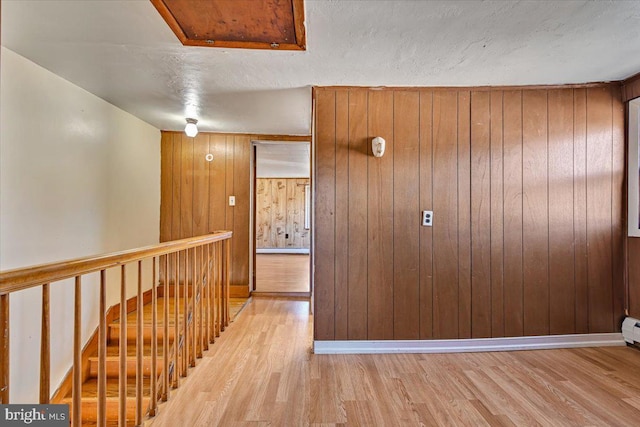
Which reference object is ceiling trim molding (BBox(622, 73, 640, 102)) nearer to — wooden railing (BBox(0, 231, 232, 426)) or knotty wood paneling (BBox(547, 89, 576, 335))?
knotty wood paneling (BBox(547, 89, 576, 335))

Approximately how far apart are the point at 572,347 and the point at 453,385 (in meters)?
1.29

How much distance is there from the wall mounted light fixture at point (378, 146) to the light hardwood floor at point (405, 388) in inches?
61.7

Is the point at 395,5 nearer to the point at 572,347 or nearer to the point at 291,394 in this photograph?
the point at 291,394

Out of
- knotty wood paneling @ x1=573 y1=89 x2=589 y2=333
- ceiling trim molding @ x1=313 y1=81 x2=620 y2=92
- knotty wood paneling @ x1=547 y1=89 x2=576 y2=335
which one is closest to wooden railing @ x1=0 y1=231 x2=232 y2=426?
ceiling trim molding @ x1=313 y1=81 x2=620 y2=92

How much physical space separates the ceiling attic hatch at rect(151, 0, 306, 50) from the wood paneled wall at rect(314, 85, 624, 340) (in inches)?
29.1

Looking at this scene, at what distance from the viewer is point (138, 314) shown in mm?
1670

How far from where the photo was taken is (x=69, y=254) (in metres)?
2.46

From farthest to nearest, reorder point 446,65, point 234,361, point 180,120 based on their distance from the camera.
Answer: point 180,120 < point 234,361 < point 446,65

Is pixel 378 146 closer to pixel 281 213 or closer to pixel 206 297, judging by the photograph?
pixel 206 297

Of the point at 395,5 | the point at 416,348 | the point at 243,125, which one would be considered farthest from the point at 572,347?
the point at 243,125

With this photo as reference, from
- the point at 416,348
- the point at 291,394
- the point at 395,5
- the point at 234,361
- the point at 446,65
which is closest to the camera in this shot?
the point at 395,5

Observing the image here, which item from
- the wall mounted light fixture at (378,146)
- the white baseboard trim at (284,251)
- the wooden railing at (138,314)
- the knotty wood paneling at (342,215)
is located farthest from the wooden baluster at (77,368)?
the white baseboard trim at (284,251)

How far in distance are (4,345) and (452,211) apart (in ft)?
8.46

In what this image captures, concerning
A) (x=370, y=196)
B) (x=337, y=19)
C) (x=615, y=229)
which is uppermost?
(x=337, y=19)
